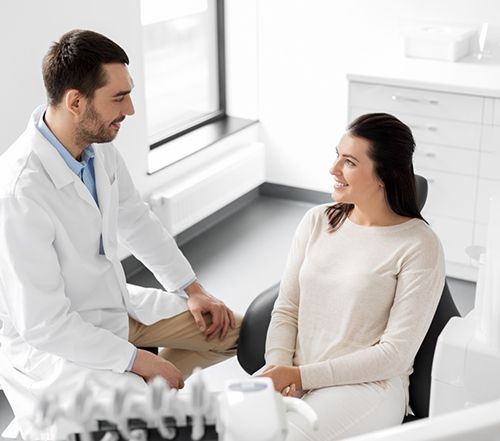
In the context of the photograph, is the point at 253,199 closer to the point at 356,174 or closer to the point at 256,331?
the point at 256,331

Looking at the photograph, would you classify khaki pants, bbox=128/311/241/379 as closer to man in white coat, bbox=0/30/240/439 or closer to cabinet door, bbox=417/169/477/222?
man in white coat, bbox=0/30/240/439

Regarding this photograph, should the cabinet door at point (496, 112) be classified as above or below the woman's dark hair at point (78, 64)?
below

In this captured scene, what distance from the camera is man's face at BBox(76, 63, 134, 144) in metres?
2.07

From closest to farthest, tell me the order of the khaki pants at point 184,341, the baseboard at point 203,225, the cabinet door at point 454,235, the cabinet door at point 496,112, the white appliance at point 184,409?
1. the white appliance at point 184,409
2. the khaki pants at point 184,341
3. the cabinet door at point 496,112
4. the cabinet door at point 454,235
5. the baseboard at point 203,225

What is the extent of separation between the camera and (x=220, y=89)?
15.2 feet

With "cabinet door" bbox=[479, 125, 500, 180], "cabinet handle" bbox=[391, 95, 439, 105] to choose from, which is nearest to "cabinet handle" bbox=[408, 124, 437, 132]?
"cabinet handle" bbox=[391, 95, 439, 105]

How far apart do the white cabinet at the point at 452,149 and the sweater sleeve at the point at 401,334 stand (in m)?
1.68

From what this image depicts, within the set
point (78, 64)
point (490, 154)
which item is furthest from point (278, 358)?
point (490, 154)

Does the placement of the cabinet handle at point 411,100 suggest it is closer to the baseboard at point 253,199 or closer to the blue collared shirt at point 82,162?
the baseboard at point 253,199

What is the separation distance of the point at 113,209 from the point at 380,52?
88.8 inches

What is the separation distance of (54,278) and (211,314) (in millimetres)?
537

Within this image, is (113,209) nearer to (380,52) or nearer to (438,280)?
(438,280)

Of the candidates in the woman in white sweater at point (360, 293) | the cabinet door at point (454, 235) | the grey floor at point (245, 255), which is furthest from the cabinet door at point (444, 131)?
the woman in white sweater at point (360, 293)

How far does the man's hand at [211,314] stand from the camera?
7.73 feet
